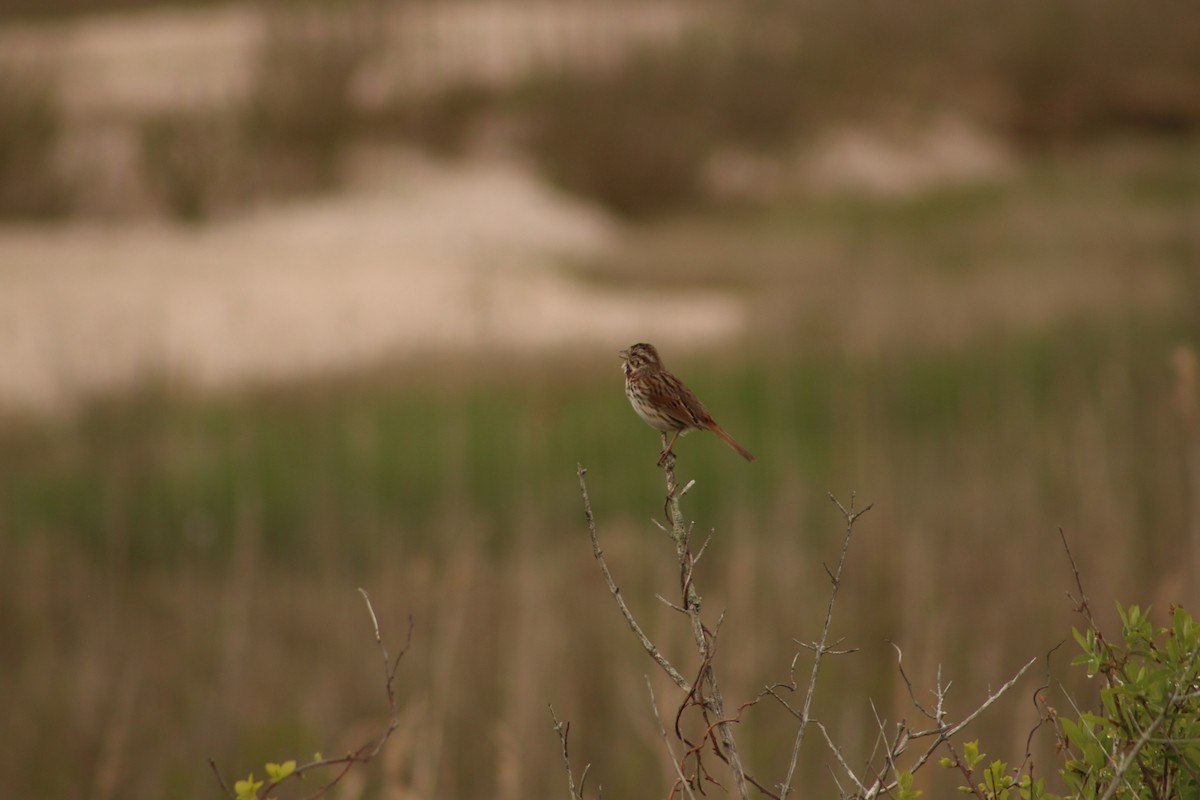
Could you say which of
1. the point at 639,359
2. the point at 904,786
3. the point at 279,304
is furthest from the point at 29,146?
the point at 904,786

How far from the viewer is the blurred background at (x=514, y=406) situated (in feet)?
15.1

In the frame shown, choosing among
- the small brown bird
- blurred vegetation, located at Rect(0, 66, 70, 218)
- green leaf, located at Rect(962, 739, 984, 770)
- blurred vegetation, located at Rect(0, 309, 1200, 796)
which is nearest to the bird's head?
the small brown bird

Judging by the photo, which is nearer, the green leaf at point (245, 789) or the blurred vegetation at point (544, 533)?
the green leaf at point (245, 789)

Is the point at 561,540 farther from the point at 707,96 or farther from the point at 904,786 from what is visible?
the point at 707,96

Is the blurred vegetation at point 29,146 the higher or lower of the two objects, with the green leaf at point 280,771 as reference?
lower

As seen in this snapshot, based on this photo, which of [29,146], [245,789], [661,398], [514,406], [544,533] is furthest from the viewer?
[29,146]

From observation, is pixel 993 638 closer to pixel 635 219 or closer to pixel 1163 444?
pixel 1163 444

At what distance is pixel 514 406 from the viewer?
30.2 feet

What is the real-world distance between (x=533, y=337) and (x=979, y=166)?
16.7 metres

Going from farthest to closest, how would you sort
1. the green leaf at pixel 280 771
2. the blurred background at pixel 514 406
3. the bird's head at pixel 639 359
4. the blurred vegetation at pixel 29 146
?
the blurred vegetation at pixel 29 146 → the blurred background at pixel 514 406 → the bird's head at pixel 639 359 → the green leaf at pixel 280 771

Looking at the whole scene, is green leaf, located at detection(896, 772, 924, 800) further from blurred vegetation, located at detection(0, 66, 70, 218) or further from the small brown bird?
blurred vegetation, located at detection(0, 66, 70, 218)

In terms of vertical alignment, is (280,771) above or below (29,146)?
above

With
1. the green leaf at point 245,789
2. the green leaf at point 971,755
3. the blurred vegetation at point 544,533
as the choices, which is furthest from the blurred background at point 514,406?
the green leaf at point 245,789

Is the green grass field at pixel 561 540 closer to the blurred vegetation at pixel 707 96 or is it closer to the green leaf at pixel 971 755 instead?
the green leaf at pixel 971 755
